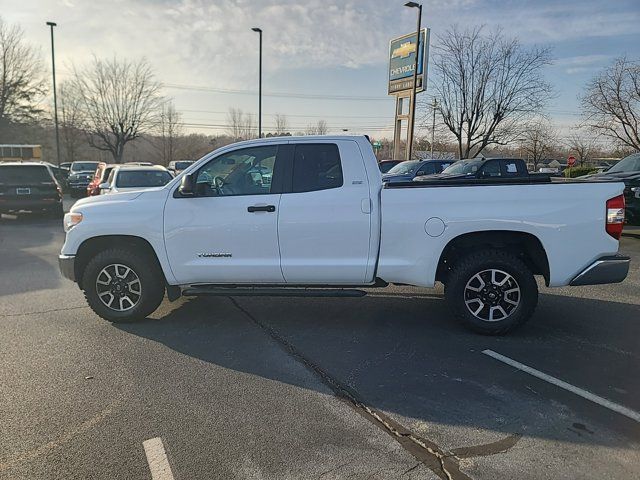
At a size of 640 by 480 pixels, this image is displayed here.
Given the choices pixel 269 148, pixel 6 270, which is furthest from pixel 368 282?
pixel 6 270

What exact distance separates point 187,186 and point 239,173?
56cm

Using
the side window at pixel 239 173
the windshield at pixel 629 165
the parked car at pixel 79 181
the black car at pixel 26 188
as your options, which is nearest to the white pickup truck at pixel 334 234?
the side window at pixel 239 173

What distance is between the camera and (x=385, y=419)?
10.4 ft

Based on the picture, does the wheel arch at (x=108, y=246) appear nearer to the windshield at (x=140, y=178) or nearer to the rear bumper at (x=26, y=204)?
the windshield at (x=140, y=178)

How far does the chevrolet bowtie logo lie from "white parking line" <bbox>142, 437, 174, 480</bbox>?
27746 mm

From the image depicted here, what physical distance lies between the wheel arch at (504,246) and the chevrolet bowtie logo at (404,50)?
24922mm

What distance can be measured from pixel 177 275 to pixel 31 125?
45958 mm

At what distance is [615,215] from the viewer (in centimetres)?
438

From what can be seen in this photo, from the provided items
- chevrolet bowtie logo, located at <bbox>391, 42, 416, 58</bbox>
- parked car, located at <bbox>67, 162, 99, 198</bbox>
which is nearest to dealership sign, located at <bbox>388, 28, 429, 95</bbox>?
chevrolet bowtie logo, located at <bbox>391, 42, 416, 58</bbox>

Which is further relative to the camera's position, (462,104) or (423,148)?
(423,148)

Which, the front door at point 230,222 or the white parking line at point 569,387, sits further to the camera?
the front door at point 230,222

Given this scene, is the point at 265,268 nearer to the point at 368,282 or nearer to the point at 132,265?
the point at 368,282

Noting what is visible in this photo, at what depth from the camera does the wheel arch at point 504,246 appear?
4.61m

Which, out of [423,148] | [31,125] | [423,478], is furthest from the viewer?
[423,148]
